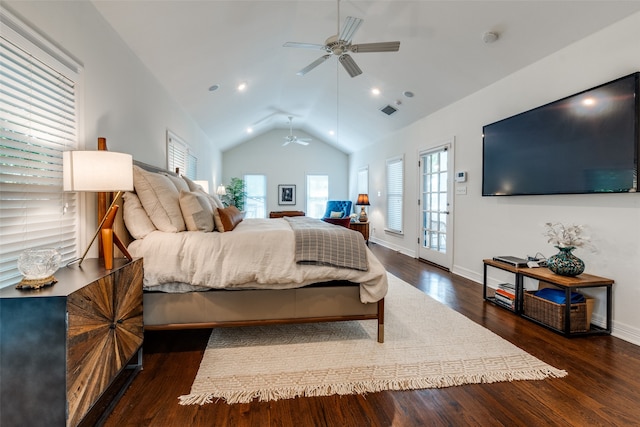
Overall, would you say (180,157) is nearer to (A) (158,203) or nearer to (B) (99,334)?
(A) (158,203)

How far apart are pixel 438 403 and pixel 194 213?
208cm

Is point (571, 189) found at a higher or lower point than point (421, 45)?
lower

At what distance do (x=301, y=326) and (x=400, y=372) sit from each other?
0.99 m

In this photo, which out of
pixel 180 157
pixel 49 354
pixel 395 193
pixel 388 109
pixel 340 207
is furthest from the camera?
pixel 340 207

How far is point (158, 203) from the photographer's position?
7.73ft

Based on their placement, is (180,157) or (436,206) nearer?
(180,157)

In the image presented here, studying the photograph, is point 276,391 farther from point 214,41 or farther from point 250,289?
point 214,41

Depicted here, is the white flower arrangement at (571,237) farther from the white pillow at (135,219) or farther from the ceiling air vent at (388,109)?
the ceiling air vent at (388,109)

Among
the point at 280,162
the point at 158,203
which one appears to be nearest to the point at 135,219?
the point at 158,203

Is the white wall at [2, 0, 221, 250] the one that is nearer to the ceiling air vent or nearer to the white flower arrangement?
the ceiling air vent

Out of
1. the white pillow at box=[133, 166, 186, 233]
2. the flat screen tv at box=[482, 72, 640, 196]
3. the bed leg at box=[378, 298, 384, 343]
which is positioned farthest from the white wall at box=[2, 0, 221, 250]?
the flat screen tv at box=[482, 72, 640, 196]

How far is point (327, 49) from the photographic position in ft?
10.5

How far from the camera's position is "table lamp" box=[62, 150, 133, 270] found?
171 cm

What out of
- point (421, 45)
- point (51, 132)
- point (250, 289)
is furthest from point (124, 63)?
point (421, 45)
